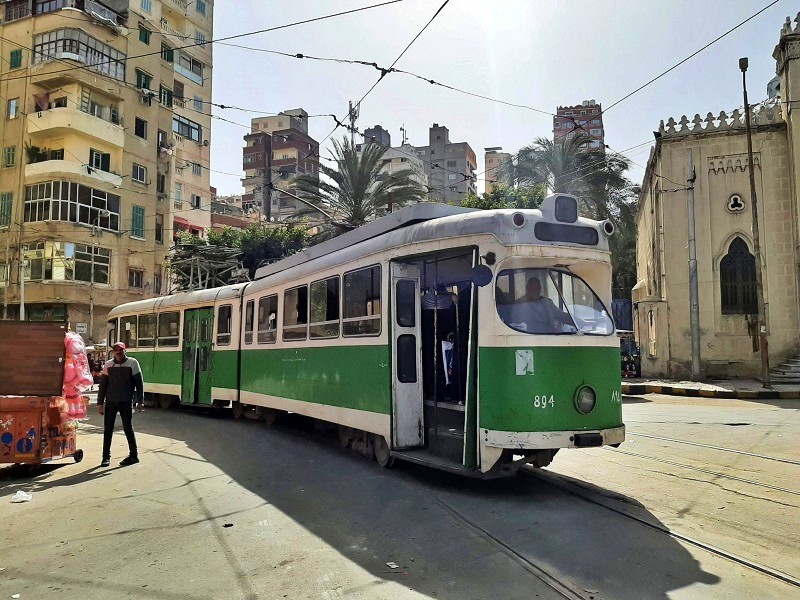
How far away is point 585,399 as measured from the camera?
6.23 metres

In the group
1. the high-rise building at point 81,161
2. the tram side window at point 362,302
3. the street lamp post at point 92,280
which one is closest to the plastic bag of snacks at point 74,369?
the tram side window at point 362,302

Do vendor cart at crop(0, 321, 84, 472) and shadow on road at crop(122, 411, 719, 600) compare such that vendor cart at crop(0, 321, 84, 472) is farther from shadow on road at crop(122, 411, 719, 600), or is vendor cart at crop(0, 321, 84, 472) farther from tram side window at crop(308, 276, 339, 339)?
tram side window at crop(308, 276, 339, 339)

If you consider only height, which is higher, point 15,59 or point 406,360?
point 15,59

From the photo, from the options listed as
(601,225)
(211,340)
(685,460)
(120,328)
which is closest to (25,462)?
(211,340)

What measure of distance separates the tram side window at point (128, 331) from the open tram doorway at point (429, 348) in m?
12.7

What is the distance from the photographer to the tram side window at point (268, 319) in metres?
11.2

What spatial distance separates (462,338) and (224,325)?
7.92 m

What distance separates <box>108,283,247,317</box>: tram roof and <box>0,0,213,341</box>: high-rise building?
1604 cm

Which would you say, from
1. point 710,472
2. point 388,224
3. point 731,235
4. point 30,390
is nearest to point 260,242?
point 731,235

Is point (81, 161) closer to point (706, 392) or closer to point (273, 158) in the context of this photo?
point (706, 392)

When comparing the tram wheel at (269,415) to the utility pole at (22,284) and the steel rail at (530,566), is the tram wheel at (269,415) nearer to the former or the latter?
the steel rail at (530,566)

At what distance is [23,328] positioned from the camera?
26.8 feet

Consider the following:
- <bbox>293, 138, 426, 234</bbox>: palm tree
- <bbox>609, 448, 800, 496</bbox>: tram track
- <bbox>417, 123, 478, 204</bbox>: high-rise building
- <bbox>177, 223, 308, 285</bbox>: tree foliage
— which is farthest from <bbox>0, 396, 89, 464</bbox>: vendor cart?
<bbox>417, 123, 478, 204</bbox>: high-rise building

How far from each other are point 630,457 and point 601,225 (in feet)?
12.3
